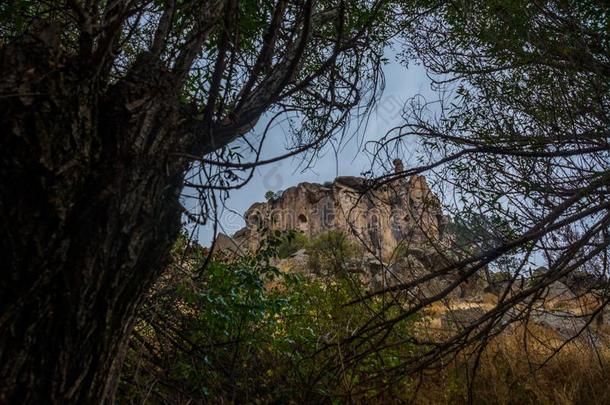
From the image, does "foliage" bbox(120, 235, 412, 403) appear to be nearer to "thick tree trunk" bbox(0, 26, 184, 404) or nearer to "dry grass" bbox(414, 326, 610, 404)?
"dry grass" bbox(414, 326, 610, 404)

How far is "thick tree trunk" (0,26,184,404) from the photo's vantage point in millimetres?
1092

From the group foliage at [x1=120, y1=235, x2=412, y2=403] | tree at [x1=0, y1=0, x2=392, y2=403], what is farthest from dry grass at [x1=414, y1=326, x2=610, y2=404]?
tree at [x1=0, y1=0, x2=392, y2=403]

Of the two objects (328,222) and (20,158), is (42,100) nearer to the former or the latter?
(20,158)

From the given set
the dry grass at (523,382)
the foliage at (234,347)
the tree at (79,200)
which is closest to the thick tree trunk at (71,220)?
the tree at (79,200)

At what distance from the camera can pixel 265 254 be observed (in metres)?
3.54

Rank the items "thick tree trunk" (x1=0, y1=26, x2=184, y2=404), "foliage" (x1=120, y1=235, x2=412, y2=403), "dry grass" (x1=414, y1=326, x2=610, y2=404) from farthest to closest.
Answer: "dry grass" (x1=414, y1=326, x2=610, y2=404), "foliage" (x1=120, y1=235, x2=412, y2=403), "thick tree trunk" (x1=0, y1=26, x2=184, y2=404)

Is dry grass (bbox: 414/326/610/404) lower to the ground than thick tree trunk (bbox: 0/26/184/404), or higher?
lower

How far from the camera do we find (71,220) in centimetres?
119

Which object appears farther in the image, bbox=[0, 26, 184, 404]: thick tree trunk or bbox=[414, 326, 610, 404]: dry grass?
bbox=[414, 326, 610, 404]: dry grass

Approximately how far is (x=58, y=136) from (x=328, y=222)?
3622 centimetres

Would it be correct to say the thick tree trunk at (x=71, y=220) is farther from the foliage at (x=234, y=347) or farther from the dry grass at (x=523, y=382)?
the dry grass at (x=523, y=382)

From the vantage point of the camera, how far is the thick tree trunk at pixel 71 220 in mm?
1092

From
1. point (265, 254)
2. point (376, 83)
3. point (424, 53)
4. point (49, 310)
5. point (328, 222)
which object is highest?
point (328, 222)

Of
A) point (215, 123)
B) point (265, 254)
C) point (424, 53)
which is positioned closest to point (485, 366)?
point (265, 254)
